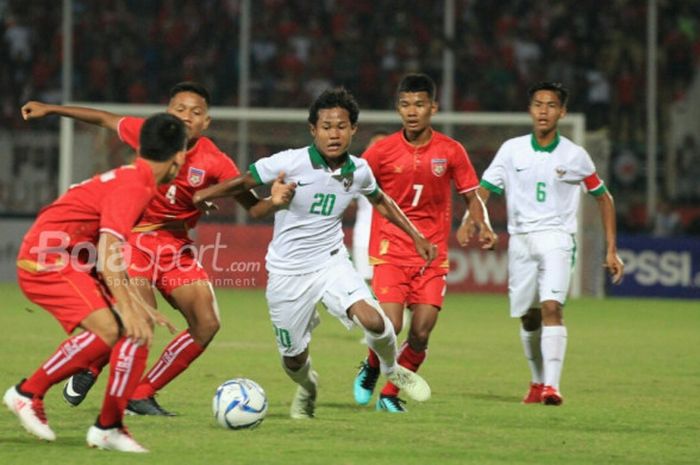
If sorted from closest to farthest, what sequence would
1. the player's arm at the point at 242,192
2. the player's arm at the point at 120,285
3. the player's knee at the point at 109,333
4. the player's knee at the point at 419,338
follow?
the player's arm at the point at 120,285
the player's knee at the point at 109,333
the player's arm at the point at 242,192
the player's knee at the point at 419,338

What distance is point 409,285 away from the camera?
10.2m

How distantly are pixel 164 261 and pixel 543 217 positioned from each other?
2.96 meters

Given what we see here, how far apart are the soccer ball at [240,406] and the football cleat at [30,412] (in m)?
1.12

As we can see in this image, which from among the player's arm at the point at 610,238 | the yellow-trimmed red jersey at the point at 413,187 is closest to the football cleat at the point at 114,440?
the yellow-trimmed red jersey at the point at 413,187

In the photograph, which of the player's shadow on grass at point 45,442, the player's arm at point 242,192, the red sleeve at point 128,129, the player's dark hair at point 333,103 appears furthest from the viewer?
the red sleeve at point 128,129

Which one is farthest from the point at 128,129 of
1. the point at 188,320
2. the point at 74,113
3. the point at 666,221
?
the point at 666,221

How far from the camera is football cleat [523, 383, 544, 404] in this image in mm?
10242

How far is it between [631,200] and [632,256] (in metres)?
1.22

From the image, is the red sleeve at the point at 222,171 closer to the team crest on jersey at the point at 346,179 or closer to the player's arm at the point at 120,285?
the team crest on jersey at the point at 346,179

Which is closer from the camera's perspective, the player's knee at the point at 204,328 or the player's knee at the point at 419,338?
the player's knee at the point at 204,328

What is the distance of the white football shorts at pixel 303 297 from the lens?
29.1 ft

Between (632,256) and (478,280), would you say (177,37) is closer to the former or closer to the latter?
(478,280)

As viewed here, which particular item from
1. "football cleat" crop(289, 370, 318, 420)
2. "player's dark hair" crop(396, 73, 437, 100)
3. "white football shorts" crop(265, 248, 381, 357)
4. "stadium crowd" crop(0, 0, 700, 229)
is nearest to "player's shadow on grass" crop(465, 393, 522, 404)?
"football cleat" crop(289, 370, 318, 420)

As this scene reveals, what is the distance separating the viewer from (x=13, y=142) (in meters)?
22.3
